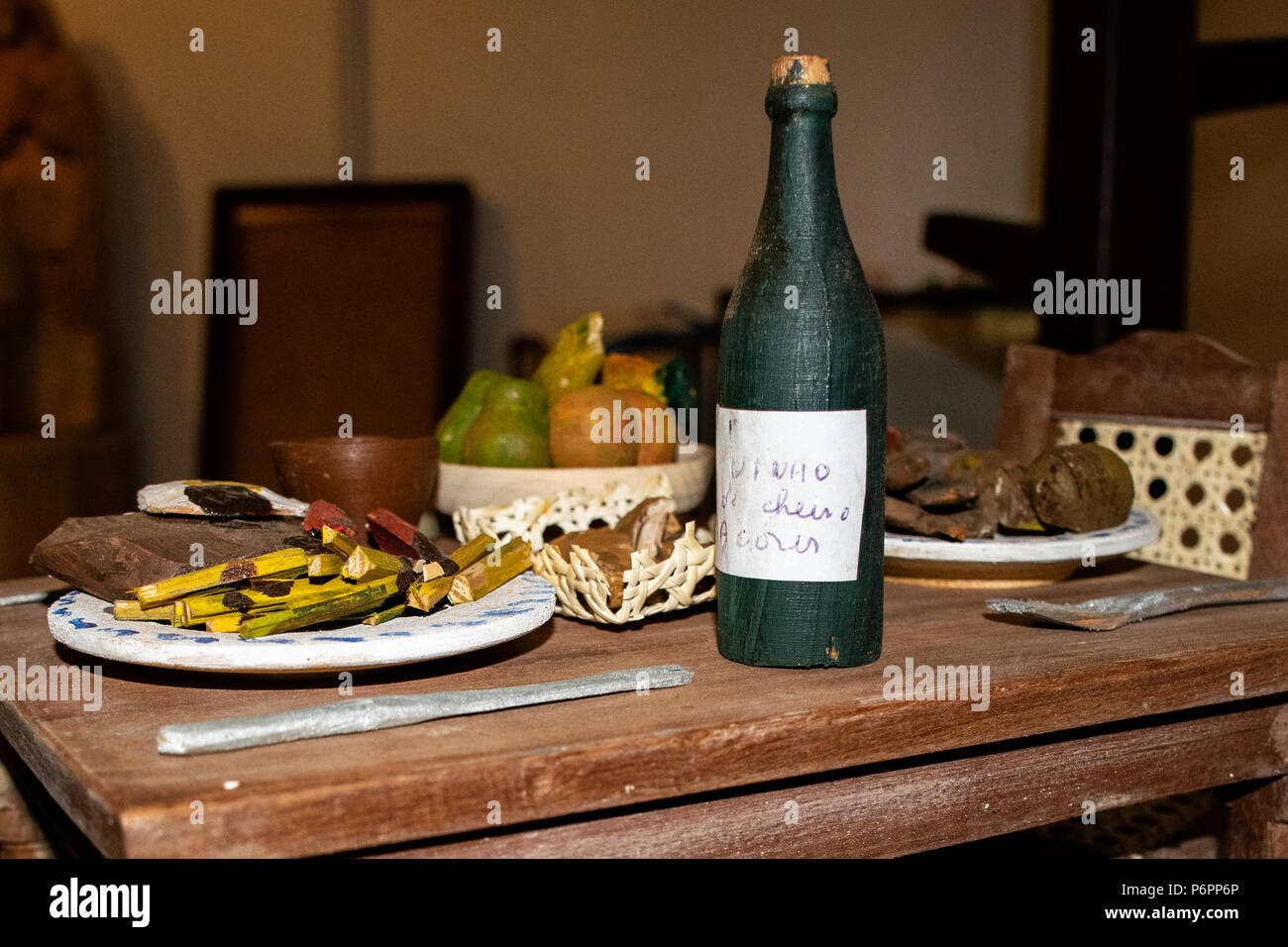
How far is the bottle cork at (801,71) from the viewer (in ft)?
2.23

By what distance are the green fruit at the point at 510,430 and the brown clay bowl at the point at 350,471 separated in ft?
0.51

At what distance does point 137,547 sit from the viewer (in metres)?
0.72

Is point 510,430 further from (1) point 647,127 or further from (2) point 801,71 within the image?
(1) point 647,127

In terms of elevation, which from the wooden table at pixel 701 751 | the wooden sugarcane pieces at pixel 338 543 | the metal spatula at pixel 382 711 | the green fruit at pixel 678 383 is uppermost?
the green fruit at pixel 678 383

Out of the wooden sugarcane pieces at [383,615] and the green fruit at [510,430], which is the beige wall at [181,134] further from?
the wooden sugarcane pieces at [383,615]

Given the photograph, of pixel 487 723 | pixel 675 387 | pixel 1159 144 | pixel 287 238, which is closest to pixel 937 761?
pixel 487 723

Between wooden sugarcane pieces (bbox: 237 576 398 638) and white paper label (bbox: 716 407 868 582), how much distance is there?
228 millimetres

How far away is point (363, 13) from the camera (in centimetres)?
289

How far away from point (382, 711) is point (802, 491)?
271mm

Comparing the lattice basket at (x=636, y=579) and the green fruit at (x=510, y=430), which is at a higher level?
the green fruit at (x=510, y=430)

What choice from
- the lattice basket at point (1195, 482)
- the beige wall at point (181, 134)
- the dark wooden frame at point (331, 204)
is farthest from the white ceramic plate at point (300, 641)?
the beige wall at point (181, 134)

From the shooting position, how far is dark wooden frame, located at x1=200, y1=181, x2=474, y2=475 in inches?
111

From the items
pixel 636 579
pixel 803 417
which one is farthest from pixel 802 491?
pixel 636 579
